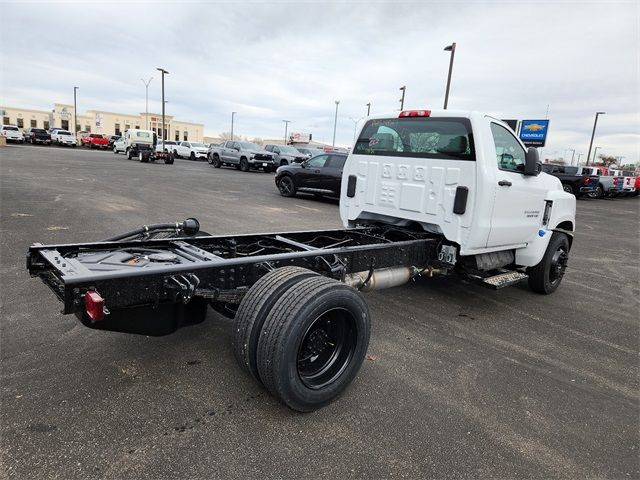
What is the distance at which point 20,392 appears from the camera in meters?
2.88

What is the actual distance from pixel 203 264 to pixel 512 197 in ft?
11.5

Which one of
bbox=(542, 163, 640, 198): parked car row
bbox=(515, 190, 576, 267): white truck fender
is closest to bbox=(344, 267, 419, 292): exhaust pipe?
bbox=(515, 190, 576, 267): white truck fender

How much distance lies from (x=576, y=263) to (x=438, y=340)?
5.61 metres

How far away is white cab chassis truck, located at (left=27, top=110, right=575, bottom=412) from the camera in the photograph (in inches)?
106

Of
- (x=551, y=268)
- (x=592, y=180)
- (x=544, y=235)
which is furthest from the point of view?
(x=592, y=180)

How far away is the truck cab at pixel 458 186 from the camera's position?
450 centimetres

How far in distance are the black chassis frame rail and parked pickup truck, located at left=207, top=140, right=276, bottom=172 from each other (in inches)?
945

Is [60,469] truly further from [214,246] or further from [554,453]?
[554,453]

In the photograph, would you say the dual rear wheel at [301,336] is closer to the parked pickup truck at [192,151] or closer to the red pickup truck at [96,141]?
the parked pickup truck at [192,151]

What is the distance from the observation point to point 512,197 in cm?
484

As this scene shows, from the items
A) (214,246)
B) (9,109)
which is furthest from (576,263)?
(9,109)

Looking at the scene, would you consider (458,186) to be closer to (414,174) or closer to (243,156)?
(414,174)

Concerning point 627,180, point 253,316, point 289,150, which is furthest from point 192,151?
point 253,316

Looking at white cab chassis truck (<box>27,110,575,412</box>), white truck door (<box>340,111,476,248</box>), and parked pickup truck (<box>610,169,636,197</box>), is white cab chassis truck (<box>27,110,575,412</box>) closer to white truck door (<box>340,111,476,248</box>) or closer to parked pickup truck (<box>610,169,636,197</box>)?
white truck door (<box>340,111,476,248</box>)
